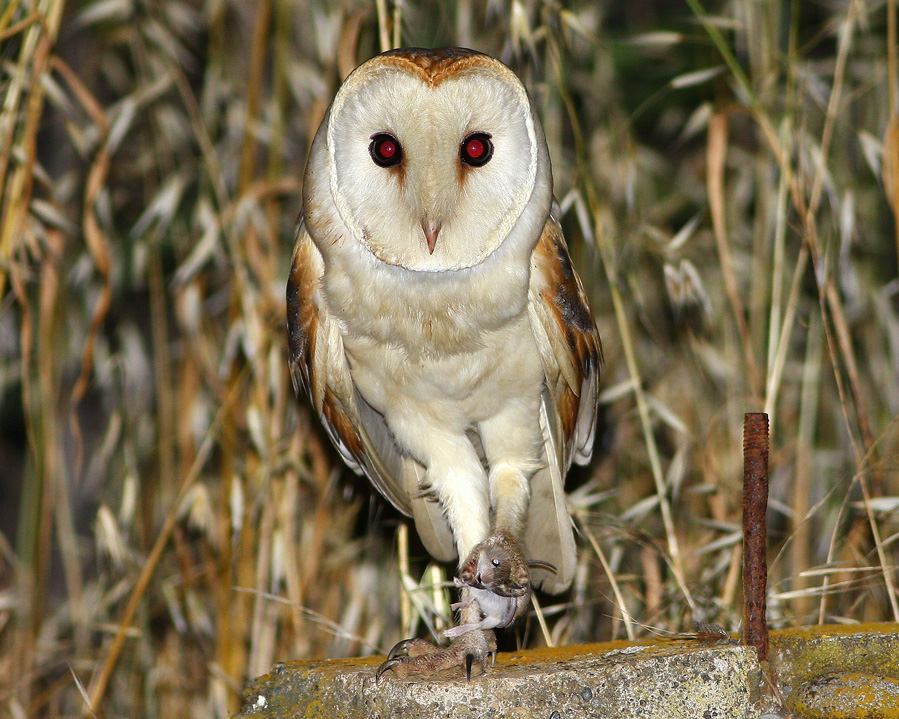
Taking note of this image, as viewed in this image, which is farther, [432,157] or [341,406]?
[341,406]

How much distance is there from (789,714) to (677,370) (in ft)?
5.57

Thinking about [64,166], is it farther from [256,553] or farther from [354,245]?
[354,245]

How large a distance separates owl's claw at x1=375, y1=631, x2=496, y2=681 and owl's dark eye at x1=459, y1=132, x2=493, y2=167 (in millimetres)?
805

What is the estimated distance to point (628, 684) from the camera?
4.00ft

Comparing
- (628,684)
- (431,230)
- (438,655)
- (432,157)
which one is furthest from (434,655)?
(432,157)

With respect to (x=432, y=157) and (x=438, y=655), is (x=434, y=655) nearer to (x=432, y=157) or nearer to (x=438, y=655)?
(x=438, y=655)

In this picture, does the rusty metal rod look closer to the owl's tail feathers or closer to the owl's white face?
the owl's white face

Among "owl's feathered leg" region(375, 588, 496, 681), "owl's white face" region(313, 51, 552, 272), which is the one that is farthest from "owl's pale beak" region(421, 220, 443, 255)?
"owl's feathered leg" region(375, 588, 496, 681)

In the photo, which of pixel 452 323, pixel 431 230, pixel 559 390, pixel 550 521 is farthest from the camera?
pixel 550 521

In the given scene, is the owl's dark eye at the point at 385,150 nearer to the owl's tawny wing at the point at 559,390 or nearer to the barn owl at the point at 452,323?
the barn owl at the point at 452,323

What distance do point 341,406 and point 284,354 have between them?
40 cm

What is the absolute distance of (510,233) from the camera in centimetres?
168

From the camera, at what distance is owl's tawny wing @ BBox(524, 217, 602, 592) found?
5.93ft

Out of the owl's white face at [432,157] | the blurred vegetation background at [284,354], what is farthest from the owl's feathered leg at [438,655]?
the owl's white face at [432,157]
